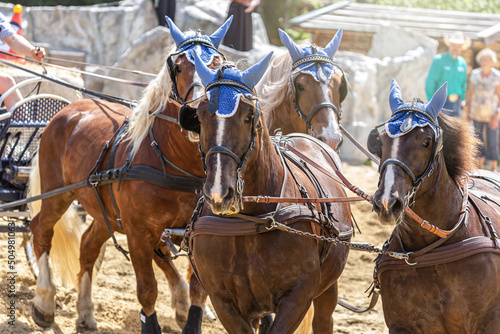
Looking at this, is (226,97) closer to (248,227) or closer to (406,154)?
(248,227)

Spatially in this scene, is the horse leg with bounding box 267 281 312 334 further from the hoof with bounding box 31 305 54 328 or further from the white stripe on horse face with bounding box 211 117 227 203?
the hoof with bounding box 31 305 54 328

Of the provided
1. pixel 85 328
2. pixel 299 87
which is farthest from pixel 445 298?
pixel 85 328

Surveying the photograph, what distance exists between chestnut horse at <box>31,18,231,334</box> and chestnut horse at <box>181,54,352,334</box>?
2.32 feet

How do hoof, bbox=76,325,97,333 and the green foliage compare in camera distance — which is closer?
hoof, bbox=76,325,97,333

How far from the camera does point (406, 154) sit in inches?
119

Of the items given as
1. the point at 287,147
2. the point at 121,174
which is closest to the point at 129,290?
the point at 121,174

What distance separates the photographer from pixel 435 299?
3.16m

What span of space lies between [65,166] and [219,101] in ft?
8.45

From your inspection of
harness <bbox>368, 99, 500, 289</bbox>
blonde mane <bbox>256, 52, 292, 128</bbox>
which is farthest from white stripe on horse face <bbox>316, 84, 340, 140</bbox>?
harness <bbox>368, 99, 500, 289</bbox>

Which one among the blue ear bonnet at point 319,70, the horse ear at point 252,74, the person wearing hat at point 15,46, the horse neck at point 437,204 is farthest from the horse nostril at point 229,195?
the person wearing hat at point 15,46

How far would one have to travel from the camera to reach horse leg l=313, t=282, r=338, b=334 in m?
4.30

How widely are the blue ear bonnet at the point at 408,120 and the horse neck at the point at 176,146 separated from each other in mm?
1501

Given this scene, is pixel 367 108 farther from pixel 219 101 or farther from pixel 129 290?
pixel 219 101

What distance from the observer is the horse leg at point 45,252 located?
17.1 ft
